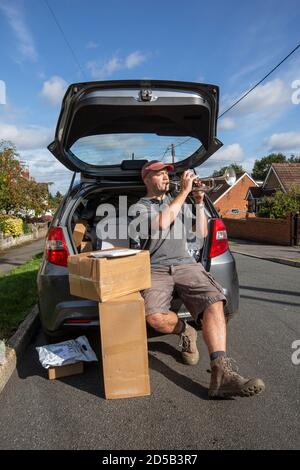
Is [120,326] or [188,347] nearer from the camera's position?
[120,326]

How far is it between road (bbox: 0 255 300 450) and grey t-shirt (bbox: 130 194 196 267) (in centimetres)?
87

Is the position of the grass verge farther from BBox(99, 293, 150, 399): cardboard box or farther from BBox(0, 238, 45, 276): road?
BBox(0, 238, 45, 276): road

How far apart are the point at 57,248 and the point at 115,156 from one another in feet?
4.75

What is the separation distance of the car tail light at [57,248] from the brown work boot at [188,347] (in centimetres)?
111

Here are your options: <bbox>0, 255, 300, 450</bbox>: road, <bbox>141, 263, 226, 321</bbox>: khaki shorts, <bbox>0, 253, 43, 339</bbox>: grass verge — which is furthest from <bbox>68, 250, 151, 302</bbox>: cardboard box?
<bbox>0, 253, 43, 339</bbox>: grass verge

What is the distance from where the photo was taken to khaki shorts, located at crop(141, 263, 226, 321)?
3.04 meters

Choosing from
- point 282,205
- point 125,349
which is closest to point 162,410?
point 125,349

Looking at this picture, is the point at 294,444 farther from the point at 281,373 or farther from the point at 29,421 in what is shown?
the point at 29,421

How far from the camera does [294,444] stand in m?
2.20

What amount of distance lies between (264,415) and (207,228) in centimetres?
159

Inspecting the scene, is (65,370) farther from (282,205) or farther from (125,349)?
(282,205)

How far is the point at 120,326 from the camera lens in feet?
9.09

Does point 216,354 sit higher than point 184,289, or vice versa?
point 184,289
